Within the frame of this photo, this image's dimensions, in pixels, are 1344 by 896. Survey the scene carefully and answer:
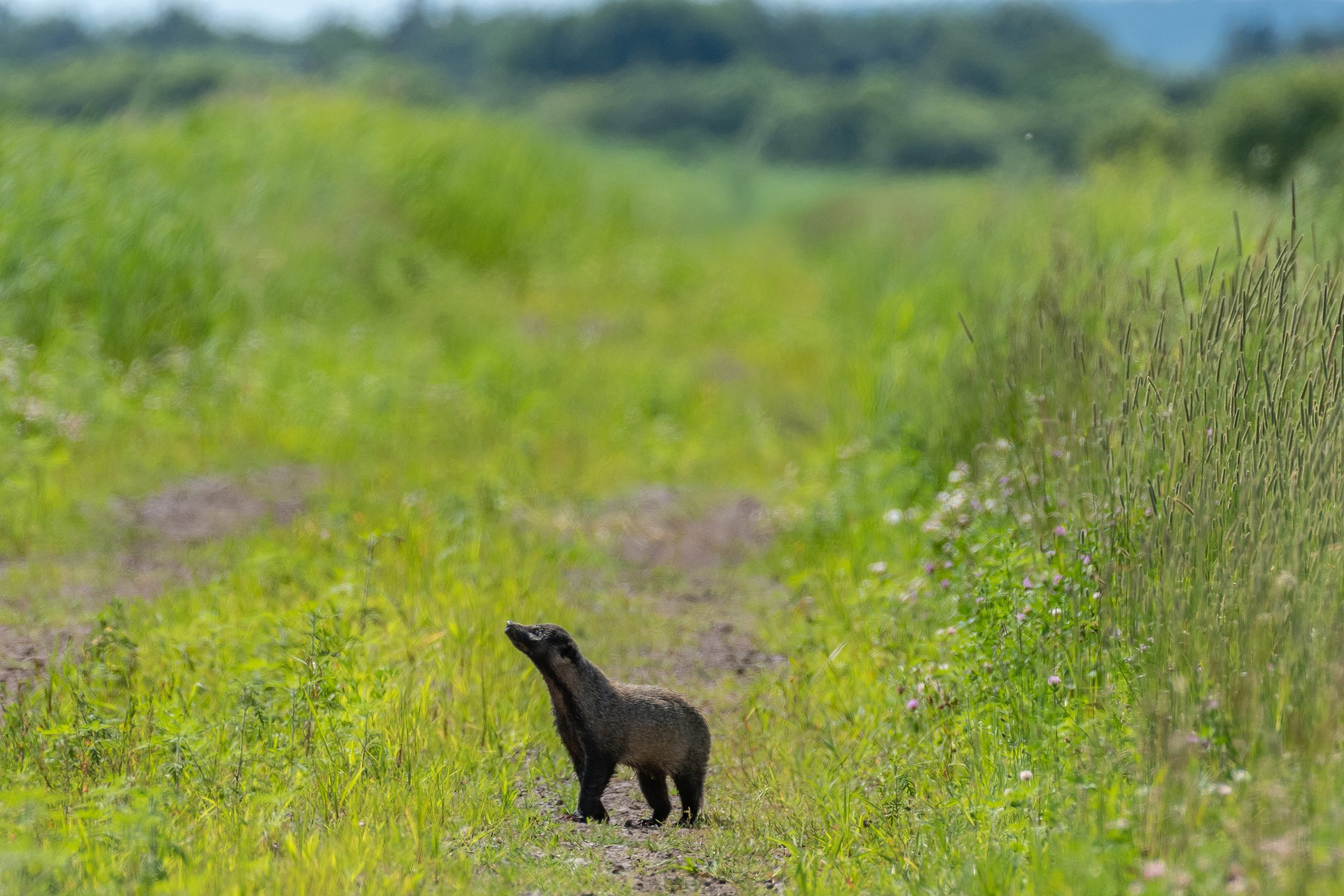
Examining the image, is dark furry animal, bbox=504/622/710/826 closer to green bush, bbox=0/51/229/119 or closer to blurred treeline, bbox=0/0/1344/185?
green bush, bbox=0/51/229/119

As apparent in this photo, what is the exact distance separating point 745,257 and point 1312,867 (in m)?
19.4

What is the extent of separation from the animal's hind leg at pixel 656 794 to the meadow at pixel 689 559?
0.16 m

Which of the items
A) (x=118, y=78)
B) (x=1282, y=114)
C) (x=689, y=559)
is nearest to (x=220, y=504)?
(x=689, y=559)

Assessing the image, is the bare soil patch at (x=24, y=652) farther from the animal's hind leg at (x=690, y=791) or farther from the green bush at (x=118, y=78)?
the green bush at (x=118, y=78)

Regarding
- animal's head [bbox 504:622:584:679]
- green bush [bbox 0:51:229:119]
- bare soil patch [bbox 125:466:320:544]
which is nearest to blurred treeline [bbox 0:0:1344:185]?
green bush [bbox 0:51:229:119]

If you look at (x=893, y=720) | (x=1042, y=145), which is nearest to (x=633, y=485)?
(x=893, y=720)

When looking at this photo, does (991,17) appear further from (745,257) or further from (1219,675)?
(1219,675)

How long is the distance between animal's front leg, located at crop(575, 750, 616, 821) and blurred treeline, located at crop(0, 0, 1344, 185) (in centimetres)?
1997

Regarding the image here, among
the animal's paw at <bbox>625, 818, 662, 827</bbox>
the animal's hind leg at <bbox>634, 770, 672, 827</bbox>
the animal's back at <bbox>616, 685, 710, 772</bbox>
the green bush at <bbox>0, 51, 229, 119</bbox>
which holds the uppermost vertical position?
the green bush at <bbox>0, 51, 229, 119</bbox>

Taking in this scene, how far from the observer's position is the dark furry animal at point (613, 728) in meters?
4.02

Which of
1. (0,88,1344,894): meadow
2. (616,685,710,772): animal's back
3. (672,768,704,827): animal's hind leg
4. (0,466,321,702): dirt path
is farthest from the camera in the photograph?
(0,466,321,702): dirt path

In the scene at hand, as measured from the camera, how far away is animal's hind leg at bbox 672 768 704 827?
4.16 meters

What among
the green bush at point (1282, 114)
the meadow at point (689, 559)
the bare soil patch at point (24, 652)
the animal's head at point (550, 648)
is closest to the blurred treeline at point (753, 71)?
the green bush at point (1282, 114)

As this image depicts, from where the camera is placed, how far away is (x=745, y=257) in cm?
2148
